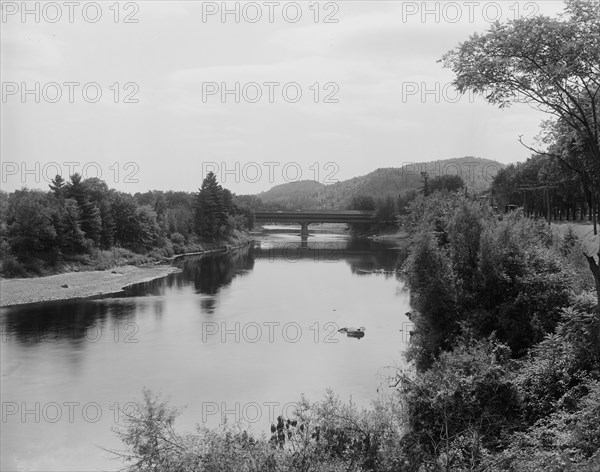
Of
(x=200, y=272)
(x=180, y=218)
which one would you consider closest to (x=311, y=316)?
(x=200, y=272)

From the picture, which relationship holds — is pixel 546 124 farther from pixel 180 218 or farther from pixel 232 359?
pixel 180 218

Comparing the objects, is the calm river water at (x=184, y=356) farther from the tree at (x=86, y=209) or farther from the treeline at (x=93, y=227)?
the tree at (x=86, y=209)

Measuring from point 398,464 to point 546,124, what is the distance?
9.27 meters

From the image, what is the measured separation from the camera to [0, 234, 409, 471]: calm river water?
24.7 meters

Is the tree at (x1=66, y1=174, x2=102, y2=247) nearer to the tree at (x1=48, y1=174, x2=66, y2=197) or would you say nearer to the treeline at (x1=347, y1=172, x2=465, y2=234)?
the tree at (x1=48, y1=174, x2=66, y2=197)

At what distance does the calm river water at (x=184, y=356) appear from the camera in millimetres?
24719

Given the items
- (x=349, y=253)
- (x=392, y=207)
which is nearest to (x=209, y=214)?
(x=349, y=253)

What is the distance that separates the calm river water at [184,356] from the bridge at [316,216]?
68982 millimetres

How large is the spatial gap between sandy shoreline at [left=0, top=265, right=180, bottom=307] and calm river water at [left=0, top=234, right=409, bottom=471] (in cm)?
296

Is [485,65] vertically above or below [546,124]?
above

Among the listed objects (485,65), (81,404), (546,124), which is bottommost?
(81,404)

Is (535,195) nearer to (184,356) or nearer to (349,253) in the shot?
(349,253)

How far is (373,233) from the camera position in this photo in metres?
149

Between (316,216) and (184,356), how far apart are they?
330 ft
